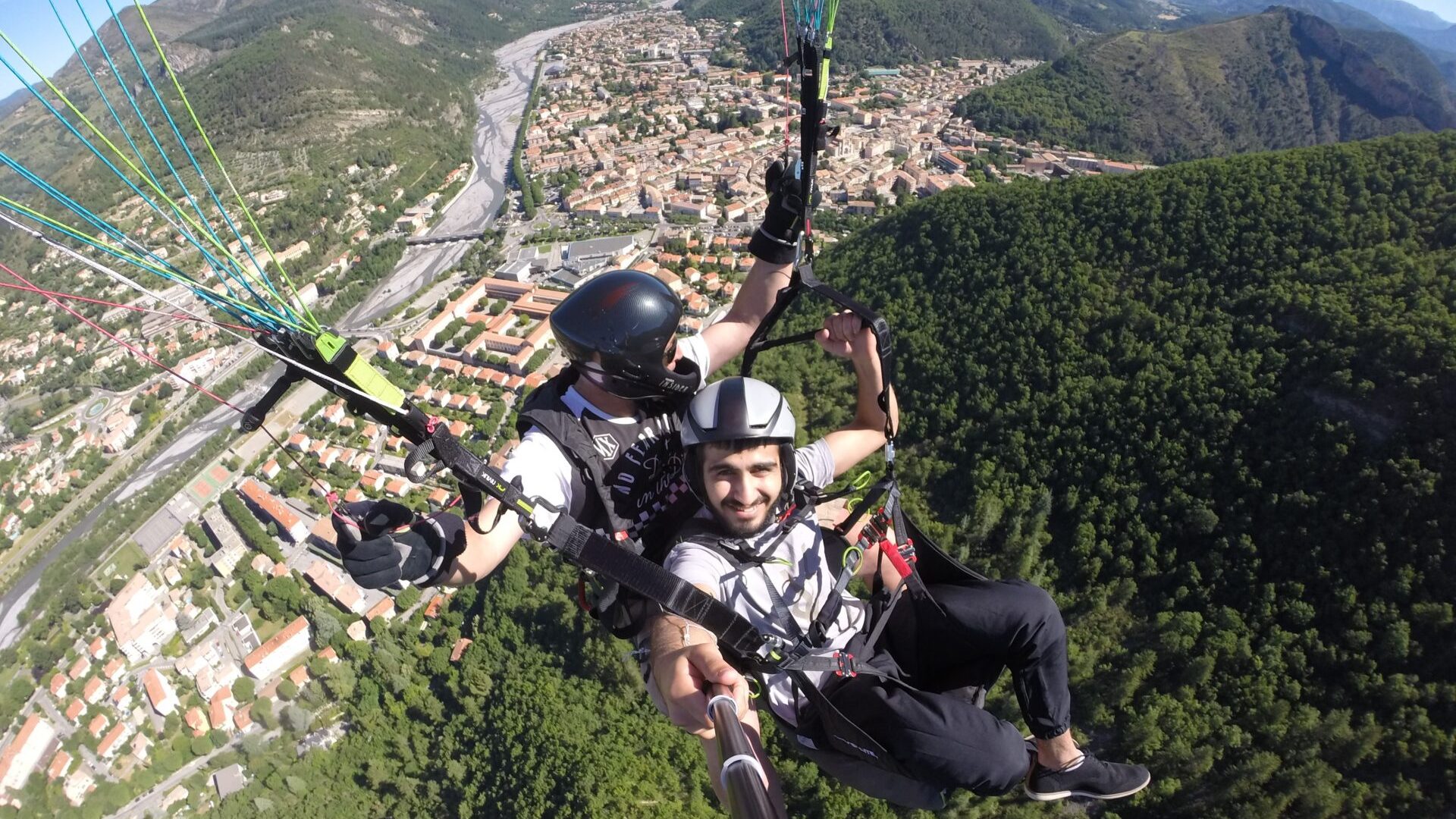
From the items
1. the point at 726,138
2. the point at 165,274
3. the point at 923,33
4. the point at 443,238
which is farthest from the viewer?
the point at 923,33

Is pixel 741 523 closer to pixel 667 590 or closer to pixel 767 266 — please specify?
pixel 667 590

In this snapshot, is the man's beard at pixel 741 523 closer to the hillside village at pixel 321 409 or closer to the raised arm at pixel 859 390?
the raised arm at pixel 859 390

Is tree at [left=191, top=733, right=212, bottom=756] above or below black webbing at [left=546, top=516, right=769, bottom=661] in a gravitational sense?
below

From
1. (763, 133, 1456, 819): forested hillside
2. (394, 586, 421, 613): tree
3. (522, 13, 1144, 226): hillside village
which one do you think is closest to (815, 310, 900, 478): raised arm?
(763, 133, 1456, 819): forested hillside

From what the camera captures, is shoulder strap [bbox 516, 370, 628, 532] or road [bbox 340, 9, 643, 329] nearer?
shoulder strap [bbox 516, 370, 628, 532]

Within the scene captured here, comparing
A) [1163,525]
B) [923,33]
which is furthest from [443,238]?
[923,33]

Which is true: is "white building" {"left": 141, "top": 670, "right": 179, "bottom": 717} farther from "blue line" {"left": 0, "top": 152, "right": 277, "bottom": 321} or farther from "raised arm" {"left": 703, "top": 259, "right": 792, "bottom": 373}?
"raised arm" {"left": 703, "top": 259, "right": 792, "bottom": 373}
